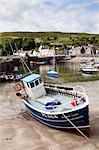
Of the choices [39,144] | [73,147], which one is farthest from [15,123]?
[73,147]

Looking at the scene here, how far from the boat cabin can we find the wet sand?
218 centimetres

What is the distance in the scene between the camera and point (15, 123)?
99.7 feet

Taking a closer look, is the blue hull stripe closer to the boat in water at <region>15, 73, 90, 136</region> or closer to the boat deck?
the boat in water at <region>15, 73, 90, 136</region>

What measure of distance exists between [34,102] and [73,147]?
371 inches

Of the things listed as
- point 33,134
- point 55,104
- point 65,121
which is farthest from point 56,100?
point 33,134

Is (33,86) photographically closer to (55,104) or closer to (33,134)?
(55,104)

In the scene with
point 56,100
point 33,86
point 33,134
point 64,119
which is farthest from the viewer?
point 33,86

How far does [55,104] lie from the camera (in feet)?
96.2

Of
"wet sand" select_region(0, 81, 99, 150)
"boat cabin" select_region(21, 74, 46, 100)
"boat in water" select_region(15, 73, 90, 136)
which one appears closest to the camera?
"wet sand" select_region(0, 81, 99, 150)

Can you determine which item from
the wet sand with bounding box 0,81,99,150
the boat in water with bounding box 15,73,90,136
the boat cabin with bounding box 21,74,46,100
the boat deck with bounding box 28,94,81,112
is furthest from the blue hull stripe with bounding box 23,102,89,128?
the boat cabin with bounding box 21,74,46,100

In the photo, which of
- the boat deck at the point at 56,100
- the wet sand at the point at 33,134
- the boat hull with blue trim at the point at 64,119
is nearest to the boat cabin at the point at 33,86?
the boat deck at the point at 56,100

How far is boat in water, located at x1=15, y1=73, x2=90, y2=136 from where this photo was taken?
2594 cm

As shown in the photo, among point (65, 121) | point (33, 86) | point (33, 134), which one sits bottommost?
point (33, 134)

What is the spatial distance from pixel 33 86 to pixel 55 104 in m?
4.70
